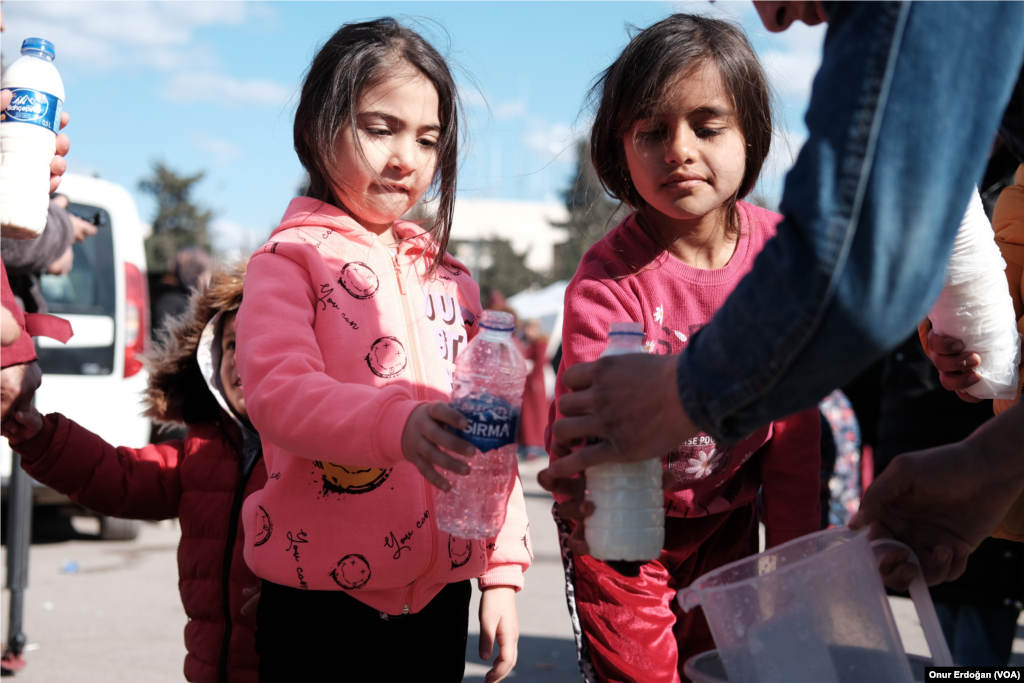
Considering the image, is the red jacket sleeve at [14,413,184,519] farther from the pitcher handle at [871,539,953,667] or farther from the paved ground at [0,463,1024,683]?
the pitcher handle at [871,539,953,667]

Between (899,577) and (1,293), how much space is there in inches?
81.4

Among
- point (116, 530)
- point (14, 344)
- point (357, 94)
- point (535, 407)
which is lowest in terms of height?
point (535, 407)

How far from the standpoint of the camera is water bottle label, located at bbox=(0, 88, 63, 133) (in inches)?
81.1

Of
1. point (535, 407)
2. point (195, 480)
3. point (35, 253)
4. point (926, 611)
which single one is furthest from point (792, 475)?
point (535, 407)

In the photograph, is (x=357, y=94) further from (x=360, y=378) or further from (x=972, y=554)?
(x=972, y=554)

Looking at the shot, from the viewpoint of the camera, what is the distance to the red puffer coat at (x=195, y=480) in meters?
2.51

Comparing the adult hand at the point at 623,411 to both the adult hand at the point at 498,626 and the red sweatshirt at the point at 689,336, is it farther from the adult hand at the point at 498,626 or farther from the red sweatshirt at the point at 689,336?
the adult hand at the point at 498,626

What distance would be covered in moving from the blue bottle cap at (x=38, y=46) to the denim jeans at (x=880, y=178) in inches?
75.0

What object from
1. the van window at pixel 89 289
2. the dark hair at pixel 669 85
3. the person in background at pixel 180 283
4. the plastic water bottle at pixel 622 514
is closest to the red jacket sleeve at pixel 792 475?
the dark hair at pixel 669 85

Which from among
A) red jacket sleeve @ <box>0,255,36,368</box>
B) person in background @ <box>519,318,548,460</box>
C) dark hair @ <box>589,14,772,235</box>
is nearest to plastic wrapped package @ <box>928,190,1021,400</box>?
dark hair @ <box>589,14,772,235</box>

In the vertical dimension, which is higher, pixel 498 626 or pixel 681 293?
pixel 681 293

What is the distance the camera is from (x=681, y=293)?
2287mm

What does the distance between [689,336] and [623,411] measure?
0.84m

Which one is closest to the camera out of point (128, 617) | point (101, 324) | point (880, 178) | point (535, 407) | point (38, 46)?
point (880, 178)
